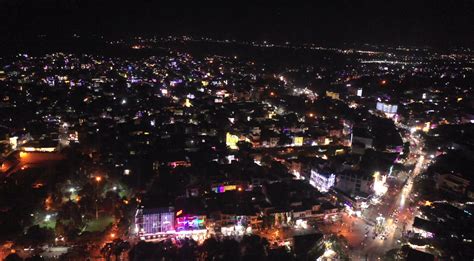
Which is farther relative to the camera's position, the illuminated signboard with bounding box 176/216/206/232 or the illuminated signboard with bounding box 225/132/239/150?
the illuminated signboard with bounding box 225/132/239/150

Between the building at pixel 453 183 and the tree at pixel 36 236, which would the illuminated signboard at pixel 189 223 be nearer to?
the tree at pixel 36 236

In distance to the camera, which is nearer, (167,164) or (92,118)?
(167,164)

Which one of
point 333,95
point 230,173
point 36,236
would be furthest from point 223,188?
point 333,95

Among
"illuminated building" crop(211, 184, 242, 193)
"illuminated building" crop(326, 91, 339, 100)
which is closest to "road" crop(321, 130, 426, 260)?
"illuminated building" crop(211, 184, 242, 193)

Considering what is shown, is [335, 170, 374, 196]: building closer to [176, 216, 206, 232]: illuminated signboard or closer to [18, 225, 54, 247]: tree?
[176, 216, 206, 232]: illuminated signboard

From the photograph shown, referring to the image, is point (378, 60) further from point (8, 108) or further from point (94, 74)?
point (8, 108)

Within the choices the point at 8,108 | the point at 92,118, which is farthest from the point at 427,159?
the point at 8,108
